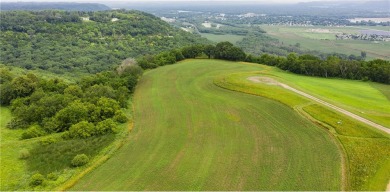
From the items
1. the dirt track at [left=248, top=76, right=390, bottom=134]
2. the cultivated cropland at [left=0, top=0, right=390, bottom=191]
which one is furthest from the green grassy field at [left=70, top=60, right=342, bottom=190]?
the dirt track at [left=248, top=76, right=390, bottom=134]

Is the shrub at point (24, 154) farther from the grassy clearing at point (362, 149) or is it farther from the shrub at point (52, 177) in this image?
the grassy clearing at point (362, 149)

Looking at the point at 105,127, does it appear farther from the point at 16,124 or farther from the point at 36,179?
the point at 16,124

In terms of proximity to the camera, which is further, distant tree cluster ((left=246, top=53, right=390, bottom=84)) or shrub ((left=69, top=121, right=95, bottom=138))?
distant tree cluster ((left=246, top=53, right=390, bottom=84))

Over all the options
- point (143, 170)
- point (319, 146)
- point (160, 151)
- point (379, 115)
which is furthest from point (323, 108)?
point (143, 170)

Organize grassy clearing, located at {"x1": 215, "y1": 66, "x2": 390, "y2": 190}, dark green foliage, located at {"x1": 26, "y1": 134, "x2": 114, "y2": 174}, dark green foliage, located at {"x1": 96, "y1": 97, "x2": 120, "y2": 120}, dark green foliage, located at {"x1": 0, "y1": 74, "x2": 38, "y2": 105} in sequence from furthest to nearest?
dark green foliage, located at {"x1": 0, "y1": 74, "x2": 38, "y2": 105}
dark green foliage, located at {"x1": 96, "y1": 97, "x2": 120, "y2": 120}
dark green foliage, located at {"x1": 26, "y1": 134, "x2": 114, "y2": 174}
grassy clearing, located at {"x1": 215, "y1": 66, "x2": 390, "y2": 190}

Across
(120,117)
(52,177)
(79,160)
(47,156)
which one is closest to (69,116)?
(120,117)

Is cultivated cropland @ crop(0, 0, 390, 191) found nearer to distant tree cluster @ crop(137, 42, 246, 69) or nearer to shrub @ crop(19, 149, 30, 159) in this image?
shrub @ crop(19, 149, 30, 159)

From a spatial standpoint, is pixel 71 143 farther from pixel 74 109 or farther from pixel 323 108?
pixel 323 108
